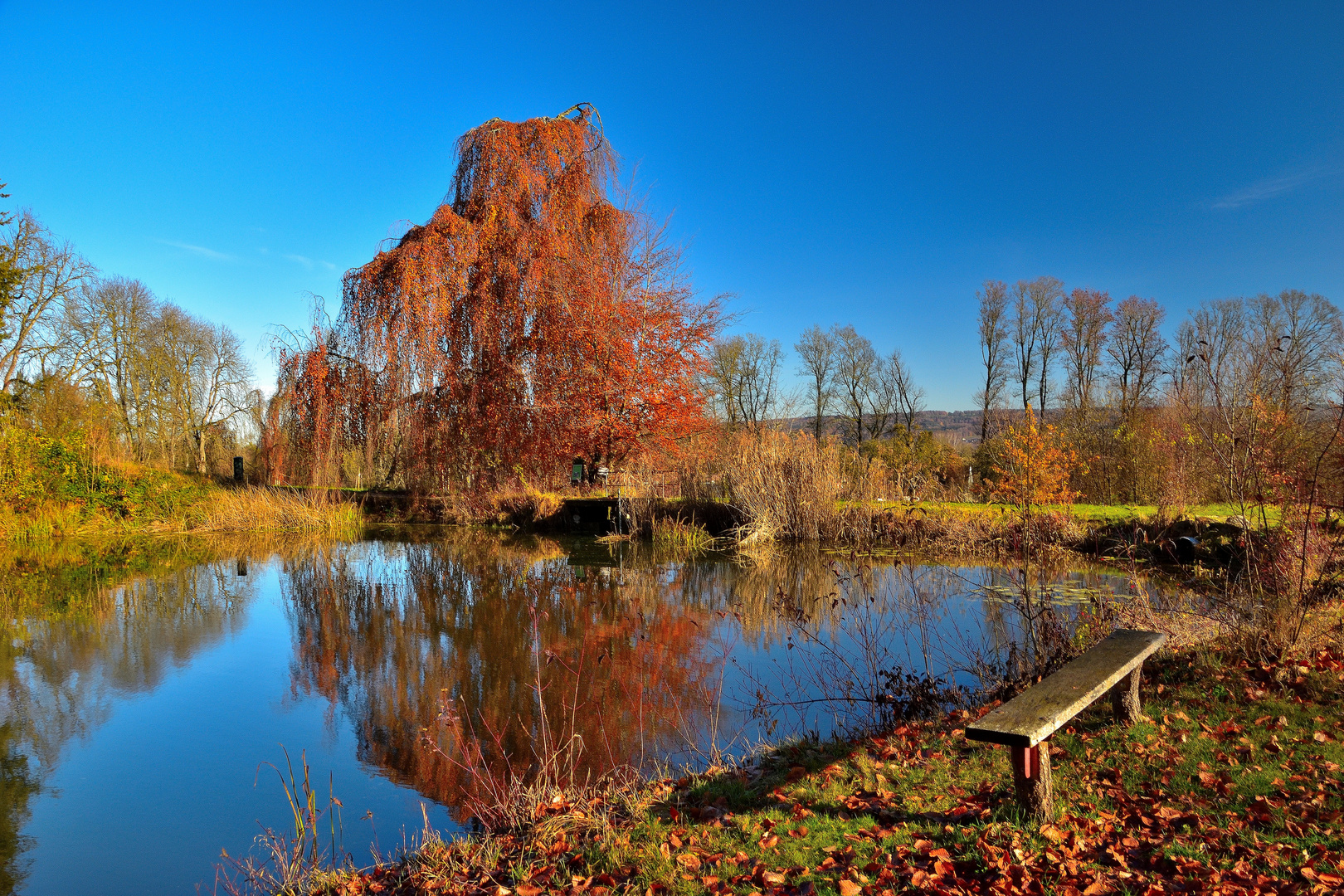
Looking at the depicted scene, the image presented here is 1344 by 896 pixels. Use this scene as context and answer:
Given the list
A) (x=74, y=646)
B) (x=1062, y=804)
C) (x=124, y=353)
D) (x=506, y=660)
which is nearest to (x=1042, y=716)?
(x=1062, y=804)

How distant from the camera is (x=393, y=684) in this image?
248 inches

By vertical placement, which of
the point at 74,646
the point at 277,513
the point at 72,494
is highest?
the point at 72,494

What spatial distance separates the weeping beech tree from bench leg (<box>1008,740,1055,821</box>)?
13506mm

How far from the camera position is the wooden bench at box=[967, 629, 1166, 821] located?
2.86 m

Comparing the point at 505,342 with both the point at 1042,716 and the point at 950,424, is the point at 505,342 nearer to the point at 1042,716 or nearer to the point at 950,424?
the point at 1042,716

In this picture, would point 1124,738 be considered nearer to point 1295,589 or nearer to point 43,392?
point 1295,589

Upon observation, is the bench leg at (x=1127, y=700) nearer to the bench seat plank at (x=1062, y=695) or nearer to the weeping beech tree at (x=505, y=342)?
the bench seat plank at (x=1062, y=695)

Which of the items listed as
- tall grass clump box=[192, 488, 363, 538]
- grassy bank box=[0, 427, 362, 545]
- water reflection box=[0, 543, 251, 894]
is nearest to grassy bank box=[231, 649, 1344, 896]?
water reflection box=[0, 543, 251, 894]

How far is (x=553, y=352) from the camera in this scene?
55.8 feet

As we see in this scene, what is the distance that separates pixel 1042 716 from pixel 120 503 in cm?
2033

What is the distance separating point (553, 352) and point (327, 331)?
6729mm

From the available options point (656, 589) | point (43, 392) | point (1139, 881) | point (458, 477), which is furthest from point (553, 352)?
point (1139, 881)

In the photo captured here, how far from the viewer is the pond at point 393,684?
4121 mm

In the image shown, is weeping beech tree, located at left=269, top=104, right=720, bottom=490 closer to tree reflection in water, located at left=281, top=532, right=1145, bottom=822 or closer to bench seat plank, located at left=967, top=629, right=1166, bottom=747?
tree reflection in water, located at left=281, top=532, right=1145, bottom=822
